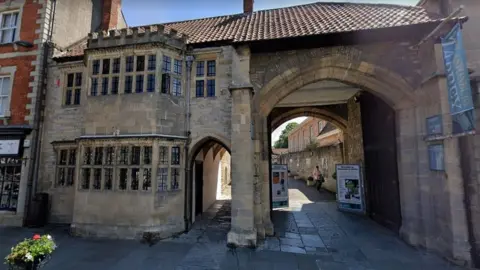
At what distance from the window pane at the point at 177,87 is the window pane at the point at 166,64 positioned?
45 cm

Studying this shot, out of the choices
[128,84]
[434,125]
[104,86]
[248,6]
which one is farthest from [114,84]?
[434,125]

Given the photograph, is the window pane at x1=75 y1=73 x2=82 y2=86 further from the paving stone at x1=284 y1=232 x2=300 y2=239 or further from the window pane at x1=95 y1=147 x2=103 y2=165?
the paving stone at x1=284 y1=232 x2=300 y2=239

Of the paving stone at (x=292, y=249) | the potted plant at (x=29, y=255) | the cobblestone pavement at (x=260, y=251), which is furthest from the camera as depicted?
the paving stone at (x=292, y=249)

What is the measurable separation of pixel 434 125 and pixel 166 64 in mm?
8900

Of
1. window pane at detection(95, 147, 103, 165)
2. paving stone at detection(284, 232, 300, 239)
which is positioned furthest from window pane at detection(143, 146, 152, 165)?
paving stone at detection(284, 232, 300, 239)

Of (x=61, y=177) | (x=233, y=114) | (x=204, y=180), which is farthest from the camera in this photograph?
(x=204, y=180)

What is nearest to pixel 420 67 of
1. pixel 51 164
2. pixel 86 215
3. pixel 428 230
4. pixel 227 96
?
pixel 428 230

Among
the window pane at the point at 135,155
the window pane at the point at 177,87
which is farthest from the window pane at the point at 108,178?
the window pane at the point at 177,87

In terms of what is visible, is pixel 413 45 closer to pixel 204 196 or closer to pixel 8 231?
pixel 204 196

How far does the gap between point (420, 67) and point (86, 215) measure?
12.3 metres

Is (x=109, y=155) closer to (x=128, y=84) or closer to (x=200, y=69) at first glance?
(x=128, y=84)

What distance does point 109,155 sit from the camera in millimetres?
8750

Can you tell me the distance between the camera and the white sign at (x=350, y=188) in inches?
449

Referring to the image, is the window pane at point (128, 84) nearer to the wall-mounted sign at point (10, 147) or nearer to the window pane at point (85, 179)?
the window pane at point (85, 179)
